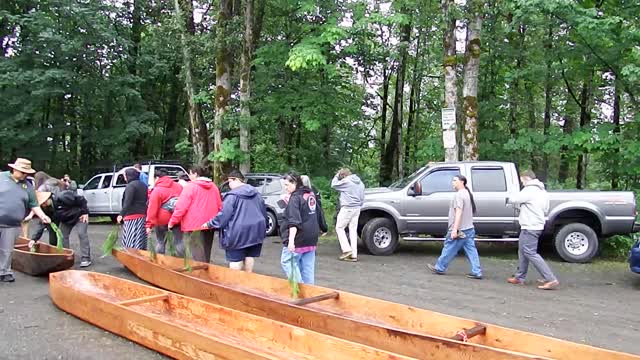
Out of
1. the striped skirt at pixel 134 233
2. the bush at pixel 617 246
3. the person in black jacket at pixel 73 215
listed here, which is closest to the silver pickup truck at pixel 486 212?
the bush at pixel 617 246

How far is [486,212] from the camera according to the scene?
38.1 feet

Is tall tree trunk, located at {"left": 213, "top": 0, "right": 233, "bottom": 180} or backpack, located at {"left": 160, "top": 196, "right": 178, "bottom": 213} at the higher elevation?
tall tree trunk, located at {"left": 213, "top": 0, "right": 233, "bottom": 180}

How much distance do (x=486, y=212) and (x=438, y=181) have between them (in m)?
1.22

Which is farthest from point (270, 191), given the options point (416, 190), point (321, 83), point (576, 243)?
point (576, 243)

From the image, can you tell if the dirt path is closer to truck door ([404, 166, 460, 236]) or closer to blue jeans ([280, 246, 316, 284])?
truck door ([404, 166, 460, 236])

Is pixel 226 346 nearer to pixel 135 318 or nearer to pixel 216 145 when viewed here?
pixel 135 318

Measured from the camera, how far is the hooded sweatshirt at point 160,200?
8.80 m

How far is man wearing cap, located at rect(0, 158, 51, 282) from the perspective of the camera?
27.0 feet

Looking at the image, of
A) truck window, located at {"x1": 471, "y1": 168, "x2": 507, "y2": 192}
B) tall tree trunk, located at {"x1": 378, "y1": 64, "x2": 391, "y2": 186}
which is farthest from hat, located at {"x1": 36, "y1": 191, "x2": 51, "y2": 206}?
tall tree trunk, located at {"x1": 378, "y1": 64, "x2": 391, "y2": 186}

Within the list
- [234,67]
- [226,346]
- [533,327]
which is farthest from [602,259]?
[234,67]

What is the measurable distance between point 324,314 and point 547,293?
15.8 feet

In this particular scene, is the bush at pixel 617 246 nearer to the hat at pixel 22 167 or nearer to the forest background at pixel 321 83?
the forest background at pixel 321 83

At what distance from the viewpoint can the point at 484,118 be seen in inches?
729

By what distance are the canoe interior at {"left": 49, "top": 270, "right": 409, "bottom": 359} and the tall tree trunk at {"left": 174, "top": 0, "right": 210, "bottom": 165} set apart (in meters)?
11.6
